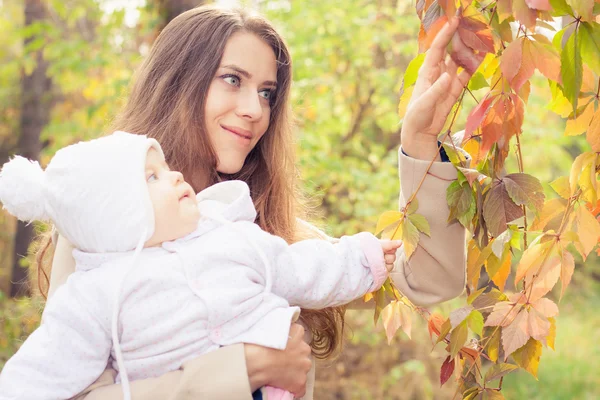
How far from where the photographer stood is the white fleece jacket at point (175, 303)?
4.12 feet

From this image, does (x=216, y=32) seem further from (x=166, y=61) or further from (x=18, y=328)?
(x=18, y=328)

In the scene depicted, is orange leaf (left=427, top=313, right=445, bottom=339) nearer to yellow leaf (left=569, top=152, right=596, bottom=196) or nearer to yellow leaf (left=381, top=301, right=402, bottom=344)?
yellow leaf (left=381, top=301, right=402, bottom=344)

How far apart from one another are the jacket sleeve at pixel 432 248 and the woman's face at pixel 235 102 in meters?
0.52

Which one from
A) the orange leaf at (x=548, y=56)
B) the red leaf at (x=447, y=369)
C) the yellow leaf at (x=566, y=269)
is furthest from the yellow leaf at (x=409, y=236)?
the orange leaf at (x=548, y=56)

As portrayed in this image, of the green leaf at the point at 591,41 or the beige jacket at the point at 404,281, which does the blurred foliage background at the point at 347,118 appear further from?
the green leaf at the point at 591,41

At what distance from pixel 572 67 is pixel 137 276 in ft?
2.69

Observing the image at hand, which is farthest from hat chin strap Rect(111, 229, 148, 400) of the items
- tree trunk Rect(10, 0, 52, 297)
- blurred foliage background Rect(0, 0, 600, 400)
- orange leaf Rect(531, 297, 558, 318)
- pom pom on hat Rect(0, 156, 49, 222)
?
tree trunk Rect(10, 0, 52, 297)

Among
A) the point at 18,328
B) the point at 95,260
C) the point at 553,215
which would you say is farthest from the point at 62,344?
the point at 18,328

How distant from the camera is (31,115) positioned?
25.3 ft

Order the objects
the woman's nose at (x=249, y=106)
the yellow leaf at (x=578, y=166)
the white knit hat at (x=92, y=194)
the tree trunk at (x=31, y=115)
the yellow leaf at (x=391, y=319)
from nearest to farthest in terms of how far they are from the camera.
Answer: the yellow leaf at (x=578, y=166), the white knit hat at (x=92, y=194), the yellow leaf at (x=391, y=319), the woman's nose at (x=249, y=106), the tree trunk at (x=31, y=115)

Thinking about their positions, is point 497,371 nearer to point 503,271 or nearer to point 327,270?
point 503,271

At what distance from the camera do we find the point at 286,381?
1.35 meters

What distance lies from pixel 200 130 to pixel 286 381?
77cm

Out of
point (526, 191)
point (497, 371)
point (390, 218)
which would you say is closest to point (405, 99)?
point (390, 218)
